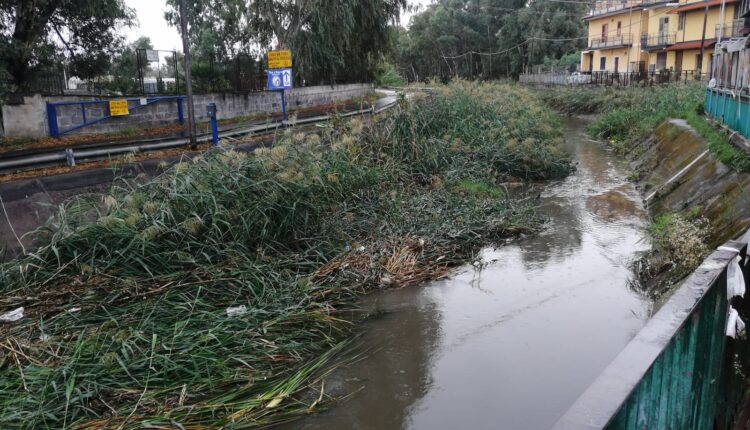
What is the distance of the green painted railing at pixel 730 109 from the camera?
424 inches

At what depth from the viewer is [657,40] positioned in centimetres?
4688

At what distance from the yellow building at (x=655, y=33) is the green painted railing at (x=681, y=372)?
3760 cm

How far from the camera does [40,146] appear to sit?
1416 centimetres

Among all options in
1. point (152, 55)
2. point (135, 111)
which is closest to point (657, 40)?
point (152, 55)

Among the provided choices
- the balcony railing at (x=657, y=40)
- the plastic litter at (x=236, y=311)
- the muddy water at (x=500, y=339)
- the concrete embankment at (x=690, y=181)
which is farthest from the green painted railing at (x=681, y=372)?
the balcony railing at (x=657, y=40)

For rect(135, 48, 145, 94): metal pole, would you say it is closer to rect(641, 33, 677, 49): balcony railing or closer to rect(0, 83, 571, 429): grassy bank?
rect(0, 83, 571, 429): grassy bank

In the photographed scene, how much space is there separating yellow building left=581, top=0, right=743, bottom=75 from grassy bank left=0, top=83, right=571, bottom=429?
32.9 meters

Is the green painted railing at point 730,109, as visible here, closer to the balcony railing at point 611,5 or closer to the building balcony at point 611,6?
the building balcony at point 611,6

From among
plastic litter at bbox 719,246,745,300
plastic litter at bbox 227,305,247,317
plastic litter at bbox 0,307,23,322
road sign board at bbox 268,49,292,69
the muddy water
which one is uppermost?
road sign board at bbox 268,49,292,69

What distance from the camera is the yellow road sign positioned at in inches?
649

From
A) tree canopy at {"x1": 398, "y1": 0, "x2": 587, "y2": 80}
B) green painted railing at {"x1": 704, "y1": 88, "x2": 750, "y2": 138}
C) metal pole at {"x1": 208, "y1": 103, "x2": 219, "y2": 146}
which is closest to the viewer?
green painted railing at {"x1": 704, "y1": 88, "x2": 750, "y2": 138}

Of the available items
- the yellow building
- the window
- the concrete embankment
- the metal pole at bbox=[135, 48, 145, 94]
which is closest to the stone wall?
the metal pole at bbox=[135, 48, 145, 94]

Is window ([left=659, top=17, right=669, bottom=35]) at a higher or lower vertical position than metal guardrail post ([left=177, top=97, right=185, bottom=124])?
higher

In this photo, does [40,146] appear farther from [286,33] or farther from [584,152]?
[584,152]
